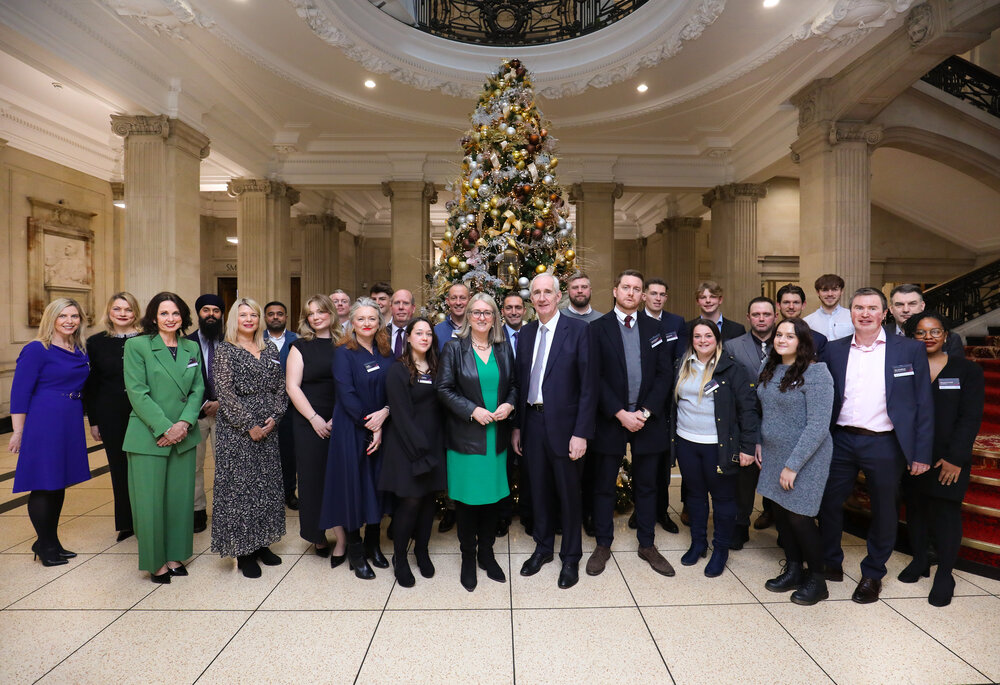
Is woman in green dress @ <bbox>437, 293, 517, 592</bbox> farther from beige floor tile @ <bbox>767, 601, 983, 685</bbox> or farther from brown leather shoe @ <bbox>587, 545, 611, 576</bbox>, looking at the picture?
beige floor tile @ <bbox>767, 601, 983, 685</bbox>

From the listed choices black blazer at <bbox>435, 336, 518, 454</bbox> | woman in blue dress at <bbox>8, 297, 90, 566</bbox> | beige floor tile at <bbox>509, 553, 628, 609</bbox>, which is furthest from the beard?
beige floor tile at <bbox>509, 553, 628, 609</bbox>

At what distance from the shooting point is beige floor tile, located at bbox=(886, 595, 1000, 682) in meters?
2.41

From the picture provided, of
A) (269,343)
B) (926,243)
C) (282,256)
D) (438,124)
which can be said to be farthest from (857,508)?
(926,243)

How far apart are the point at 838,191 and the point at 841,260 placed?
3.43ft

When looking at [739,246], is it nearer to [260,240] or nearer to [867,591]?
[867,591]

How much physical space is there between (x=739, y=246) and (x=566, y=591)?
9855 millimetres

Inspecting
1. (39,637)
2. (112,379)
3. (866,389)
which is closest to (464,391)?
(866,389)

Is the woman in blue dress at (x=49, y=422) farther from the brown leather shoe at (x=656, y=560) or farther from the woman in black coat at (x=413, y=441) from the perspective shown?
the brown leather shoe at (x=656, y=560)

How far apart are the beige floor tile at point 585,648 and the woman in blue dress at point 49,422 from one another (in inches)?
123

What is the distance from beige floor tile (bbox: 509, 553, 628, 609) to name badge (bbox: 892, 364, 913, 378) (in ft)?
6.64

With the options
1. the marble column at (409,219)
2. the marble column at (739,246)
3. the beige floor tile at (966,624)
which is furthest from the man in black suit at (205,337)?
the marble column at (739,246)

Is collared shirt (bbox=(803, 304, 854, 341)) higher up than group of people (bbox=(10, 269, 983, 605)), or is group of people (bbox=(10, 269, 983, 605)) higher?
collared shirt (bbox=(803, 304, 854, 341))

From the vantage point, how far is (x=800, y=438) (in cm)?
285

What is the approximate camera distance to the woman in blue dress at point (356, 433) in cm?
316
